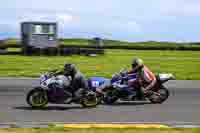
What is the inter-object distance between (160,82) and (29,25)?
30.1 meters

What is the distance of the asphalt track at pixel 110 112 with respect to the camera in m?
13.1

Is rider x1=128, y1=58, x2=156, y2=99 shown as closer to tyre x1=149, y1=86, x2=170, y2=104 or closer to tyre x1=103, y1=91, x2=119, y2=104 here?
tyre x1=149, y1=86, x2=170, y2=104

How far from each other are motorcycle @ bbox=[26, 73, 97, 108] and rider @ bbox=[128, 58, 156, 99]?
1.66 m

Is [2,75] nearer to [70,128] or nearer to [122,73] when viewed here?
[122,73]

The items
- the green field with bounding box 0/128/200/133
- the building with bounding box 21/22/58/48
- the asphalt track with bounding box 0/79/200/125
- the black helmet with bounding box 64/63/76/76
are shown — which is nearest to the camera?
the green field with bounding box 0/128/200/133

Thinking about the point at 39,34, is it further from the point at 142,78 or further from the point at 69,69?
the point at 69,69

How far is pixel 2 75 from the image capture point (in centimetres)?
2778

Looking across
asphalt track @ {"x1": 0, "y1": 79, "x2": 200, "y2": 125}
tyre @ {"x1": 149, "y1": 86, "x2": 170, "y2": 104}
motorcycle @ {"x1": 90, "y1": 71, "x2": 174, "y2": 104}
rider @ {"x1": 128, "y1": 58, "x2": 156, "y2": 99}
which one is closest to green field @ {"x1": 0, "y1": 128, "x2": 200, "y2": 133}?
asphalt track @ {"x1": 0, "y1": 79, "x2": 200, "y2": 125}

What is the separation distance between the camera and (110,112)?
14.6m

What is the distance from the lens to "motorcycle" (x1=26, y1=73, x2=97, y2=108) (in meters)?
15.2

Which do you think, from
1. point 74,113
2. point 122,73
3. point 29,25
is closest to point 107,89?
point 122,73

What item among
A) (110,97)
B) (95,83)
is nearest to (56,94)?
(95,83)

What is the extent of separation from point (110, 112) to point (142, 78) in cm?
254

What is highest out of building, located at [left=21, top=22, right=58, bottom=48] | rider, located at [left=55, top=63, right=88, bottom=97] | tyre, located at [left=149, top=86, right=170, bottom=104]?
rider, located at [left=55, top=63, right=88, bottom=97]
